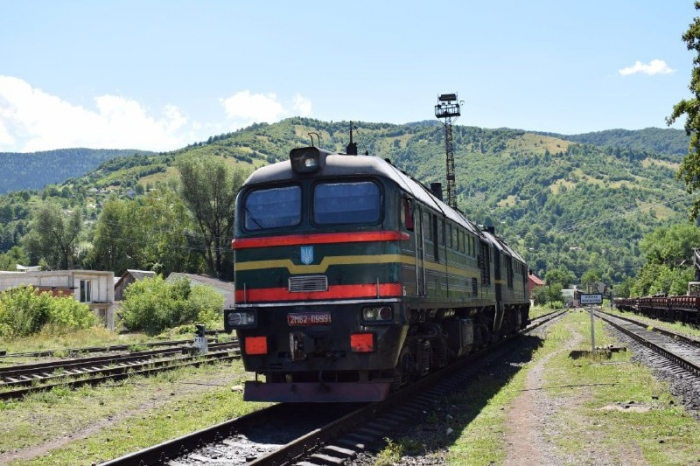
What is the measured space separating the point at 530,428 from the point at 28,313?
27.8 m

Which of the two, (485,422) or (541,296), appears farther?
(541,296)

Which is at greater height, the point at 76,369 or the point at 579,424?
the point at 76,369

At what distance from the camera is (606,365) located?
18.0 m

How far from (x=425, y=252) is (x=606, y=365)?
8.17 m

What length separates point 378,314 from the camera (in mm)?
10383

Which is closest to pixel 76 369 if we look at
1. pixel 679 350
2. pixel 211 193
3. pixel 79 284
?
pixel 679 350

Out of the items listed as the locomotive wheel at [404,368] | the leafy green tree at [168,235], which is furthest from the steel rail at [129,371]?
the leafy green tree at [168,235]

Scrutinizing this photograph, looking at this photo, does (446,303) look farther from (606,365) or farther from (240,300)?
(606,365)

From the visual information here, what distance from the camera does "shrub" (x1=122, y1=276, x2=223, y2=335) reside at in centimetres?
4266

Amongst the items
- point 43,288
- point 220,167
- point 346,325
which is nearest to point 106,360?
point 346,325

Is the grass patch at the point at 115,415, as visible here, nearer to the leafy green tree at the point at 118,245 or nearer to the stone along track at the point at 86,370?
the stone along track at the point at 86,370

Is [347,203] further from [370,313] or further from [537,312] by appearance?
[537,312]

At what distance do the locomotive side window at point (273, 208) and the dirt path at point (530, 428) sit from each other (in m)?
4.55

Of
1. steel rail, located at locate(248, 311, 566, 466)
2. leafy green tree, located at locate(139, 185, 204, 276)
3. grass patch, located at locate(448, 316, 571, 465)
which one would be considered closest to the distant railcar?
grass patch, located at locate(448, 316, 571, 465)
